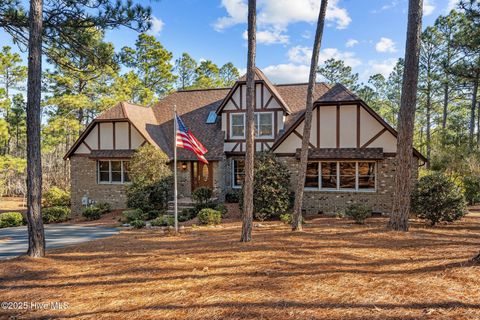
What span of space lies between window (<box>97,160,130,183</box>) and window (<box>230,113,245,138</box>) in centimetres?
642

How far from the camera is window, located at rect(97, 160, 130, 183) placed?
745 inches

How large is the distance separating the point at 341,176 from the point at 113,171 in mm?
12984

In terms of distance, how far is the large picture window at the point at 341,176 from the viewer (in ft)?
48.6

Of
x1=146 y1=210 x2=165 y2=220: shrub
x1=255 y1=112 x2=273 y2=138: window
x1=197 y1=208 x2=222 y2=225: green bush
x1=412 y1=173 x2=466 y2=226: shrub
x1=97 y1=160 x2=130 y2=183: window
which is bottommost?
x1=146 y1=210 x2=165 y2=220: shrub

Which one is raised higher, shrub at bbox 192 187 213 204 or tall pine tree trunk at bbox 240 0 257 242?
tall pine tree trunk at bbox 240 0 257 242

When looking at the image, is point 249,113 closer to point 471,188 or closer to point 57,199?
point 471,188

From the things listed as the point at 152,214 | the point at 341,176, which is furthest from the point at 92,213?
the point at 341,176

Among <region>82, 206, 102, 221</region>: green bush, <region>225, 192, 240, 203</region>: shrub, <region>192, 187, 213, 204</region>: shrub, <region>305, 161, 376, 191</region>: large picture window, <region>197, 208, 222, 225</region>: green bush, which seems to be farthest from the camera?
<region>225, 192, 240, 203</region>: shrub

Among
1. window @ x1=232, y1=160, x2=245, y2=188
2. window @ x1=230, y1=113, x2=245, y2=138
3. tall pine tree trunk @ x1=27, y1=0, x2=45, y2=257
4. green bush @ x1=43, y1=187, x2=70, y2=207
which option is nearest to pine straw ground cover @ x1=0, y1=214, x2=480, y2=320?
tall pine tree trunk @ x1=27, y1=0, x2=45, y2=257

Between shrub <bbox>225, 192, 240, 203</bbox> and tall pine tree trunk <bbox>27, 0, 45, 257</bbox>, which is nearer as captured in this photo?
tall pine tree trunk <bbox>27, 0, 45, 257</bbox>

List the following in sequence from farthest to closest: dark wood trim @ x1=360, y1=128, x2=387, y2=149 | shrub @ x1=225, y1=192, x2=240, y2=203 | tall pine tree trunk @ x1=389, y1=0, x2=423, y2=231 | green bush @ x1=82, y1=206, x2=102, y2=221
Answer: shrub @ x1=225, y1=192, x2=240, y2=203 < green bush @ x1=82, y1=206, x2=102, y2=221 < dark wood trim @ x1=360, y1=128, x2=387, y2=149 < tall pine tree trunk @ x1=389, y1=0, x2=423, y2=231

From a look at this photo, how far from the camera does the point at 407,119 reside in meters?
9.23

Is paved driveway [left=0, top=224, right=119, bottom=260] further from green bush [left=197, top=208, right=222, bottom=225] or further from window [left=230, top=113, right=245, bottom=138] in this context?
A: window [left=230, top=113, right=245, bottom=138]

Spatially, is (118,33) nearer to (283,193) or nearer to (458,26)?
(283,193)
